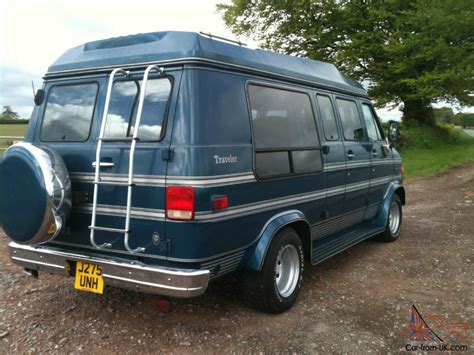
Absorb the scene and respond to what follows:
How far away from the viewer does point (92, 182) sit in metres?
3.61

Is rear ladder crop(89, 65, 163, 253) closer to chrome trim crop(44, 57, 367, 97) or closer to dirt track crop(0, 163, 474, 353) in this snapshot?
Answer: chrome trim crop(44, 57, 367, 97)

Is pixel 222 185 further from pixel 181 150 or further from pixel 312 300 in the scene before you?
pixel 312 300

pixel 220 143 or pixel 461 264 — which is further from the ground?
pixel 220 143

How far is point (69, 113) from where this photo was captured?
402 cm

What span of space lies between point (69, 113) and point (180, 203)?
1582 millimetres

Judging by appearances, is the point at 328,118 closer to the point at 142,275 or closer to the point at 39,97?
the point at 142,275

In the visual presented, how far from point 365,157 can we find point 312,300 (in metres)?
2.31

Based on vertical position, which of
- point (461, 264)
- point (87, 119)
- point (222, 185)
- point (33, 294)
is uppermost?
point (87, 119)

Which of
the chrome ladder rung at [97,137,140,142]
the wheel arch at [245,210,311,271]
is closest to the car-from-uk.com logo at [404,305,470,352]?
the wheel arch at [245,210,311,271]

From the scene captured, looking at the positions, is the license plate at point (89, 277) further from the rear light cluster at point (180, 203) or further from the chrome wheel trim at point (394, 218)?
the chrome wheel trim at point (394, 218)

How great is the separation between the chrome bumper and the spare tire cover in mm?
355

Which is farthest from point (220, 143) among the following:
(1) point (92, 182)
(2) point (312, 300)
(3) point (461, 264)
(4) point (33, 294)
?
(3) point (461, 264)

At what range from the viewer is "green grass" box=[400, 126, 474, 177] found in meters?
15.6

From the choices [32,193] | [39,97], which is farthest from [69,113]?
[32,193]
